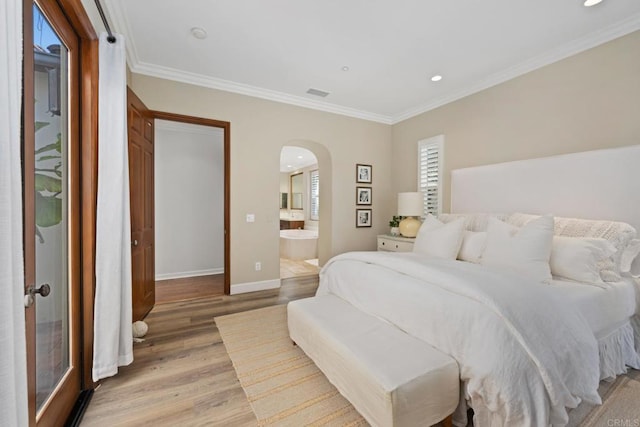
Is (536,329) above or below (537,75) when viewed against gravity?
below

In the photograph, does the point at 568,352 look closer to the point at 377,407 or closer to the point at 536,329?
the point at 536,329

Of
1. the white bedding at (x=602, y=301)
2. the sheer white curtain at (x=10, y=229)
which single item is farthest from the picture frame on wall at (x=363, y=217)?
the sheer white curtain at (x=10, y=229)

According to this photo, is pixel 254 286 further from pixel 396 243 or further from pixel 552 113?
pixel 552 113

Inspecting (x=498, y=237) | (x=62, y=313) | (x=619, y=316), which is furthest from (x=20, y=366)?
(x=619, y=316)

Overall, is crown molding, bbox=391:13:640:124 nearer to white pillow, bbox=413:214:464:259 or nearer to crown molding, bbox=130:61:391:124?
crown molding, bbox=130:61:391:124

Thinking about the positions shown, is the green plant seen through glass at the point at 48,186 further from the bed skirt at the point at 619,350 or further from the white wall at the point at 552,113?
the white wall at the point at 552,113

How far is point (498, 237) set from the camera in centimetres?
238

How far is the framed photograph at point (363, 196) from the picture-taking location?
4.75 meters

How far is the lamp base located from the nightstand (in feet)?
0.26

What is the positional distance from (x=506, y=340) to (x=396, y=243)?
2.81 meters

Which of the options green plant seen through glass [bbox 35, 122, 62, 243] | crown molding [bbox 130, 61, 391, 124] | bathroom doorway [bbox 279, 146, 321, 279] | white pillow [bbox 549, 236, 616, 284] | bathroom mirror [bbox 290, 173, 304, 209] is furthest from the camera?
bathroom mirror [bbox 290, 173, 304, 209]

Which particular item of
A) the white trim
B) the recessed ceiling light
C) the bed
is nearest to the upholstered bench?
the bed

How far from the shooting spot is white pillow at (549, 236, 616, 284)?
79.7 inches

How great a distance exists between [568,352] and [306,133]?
3766 millimetres
